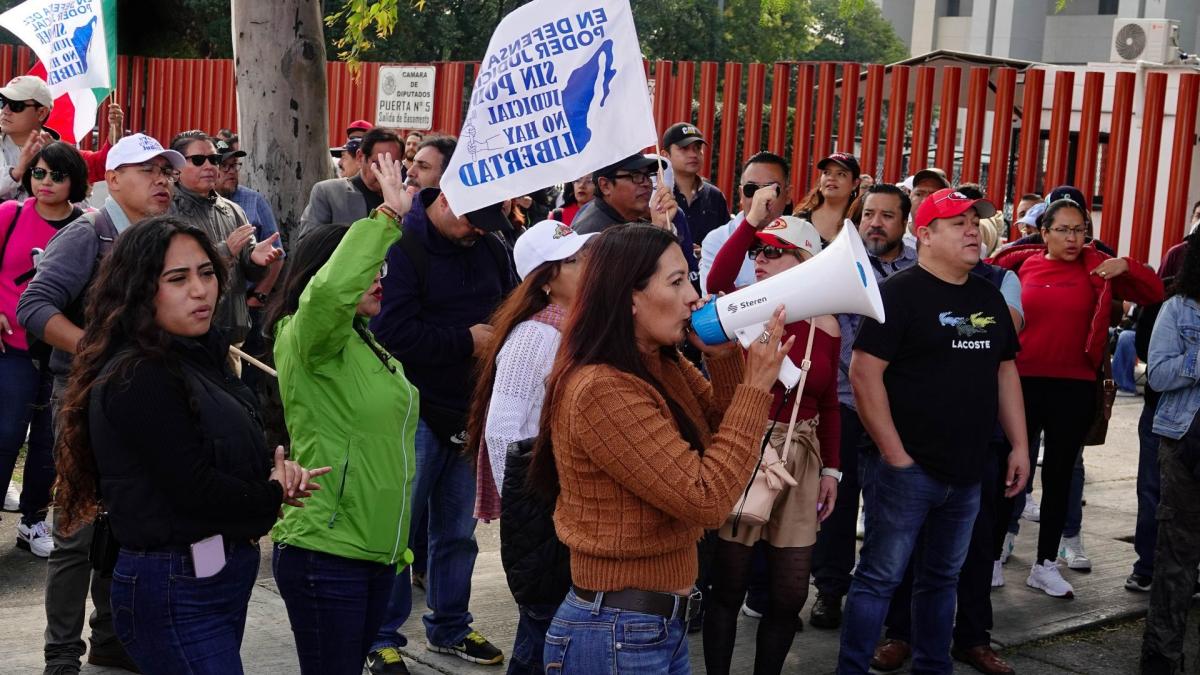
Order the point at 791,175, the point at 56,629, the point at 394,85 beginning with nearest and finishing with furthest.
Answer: the point at 56,629 < the point at 791,175 < the point at 394,85

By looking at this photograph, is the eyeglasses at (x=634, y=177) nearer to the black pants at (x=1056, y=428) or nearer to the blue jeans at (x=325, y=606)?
the blue jeans at (x=325, y=606)

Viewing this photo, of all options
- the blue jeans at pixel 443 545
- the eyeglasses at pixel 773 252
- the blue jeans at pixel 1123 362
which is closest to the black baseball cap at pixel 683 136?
the eyeglasses at pixel 773 252

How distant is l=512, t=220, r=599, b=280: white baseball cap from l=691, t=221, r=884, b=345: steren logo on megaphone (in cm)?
79

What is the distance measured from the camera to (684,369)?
389cm

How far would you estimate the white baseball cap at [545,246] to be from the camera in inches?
173

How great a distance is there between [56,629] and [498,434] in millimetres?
1923

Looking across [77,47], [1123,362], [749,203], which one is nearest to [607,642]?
[749,203]

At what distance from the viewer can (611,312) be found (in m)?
3.40

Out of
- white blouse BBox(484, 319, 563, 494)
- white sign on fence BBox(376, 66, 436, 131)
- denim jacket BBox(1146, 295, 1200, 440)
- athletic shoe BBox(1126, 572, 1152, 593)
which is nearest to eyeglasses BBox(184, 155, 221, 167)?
white blouse BBox(484, 319, 563, 494)

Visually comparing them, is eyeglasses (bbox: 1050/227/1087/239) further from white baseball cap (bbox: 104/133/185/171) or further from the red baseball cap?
white baseball cap (bbox: 104/133/185/171)

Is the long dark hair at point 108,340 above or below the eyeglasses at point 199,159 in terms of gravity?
below

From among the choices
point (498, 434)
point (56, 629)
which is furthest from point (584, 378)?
point (56, 629)

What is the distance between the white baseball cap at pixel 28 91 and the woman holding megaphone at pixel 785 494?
14.8ft

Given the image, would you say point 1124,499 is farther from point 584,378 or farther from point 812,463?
point 584,378
